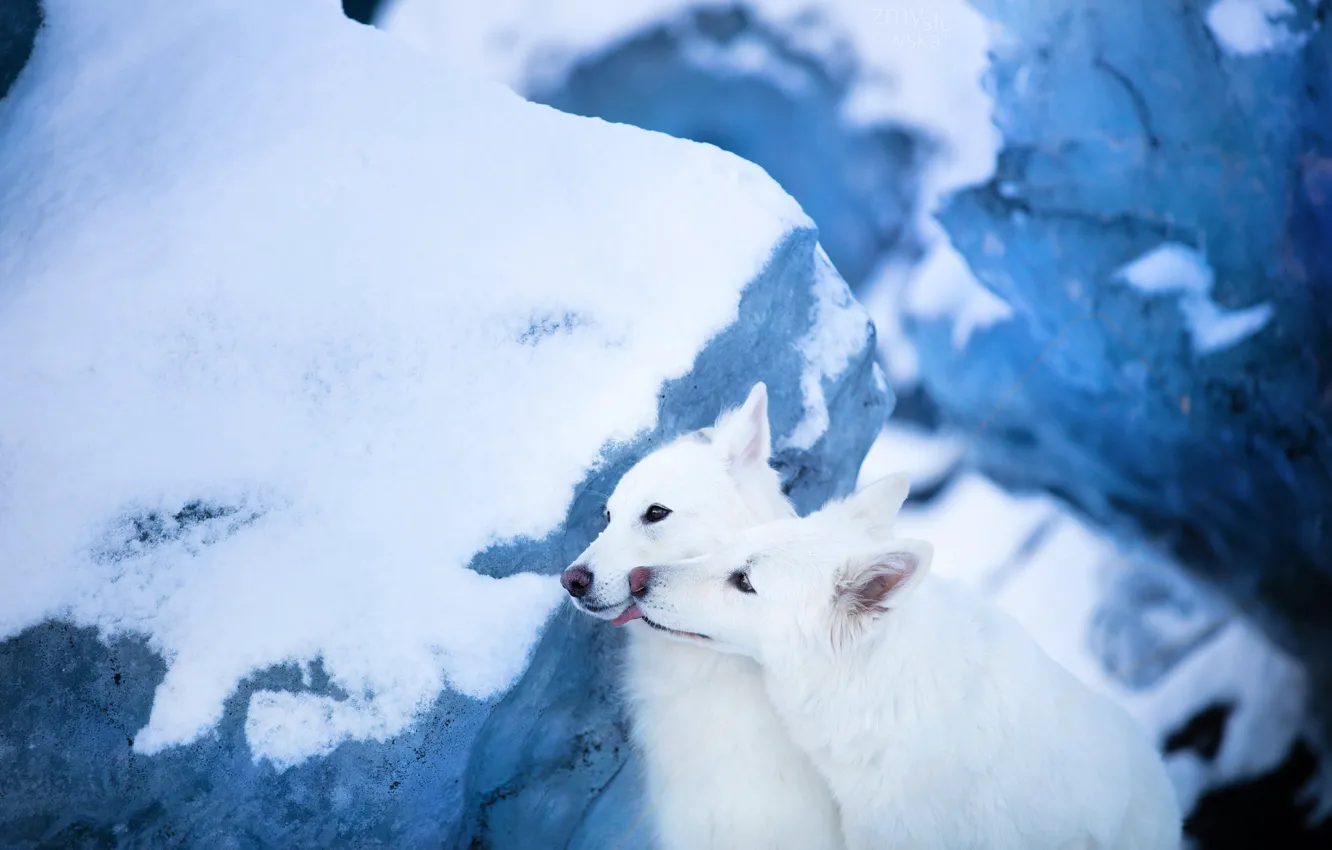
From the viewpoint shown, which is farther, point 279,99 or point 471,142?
point 471,142

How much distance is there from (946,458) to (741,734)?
2.19 m

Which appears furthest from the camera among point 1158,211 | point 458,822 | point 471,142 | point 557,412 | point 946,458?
point 946,458

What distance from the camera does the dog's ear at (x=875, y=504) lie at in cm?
228

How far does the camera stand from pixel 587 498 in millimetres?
2459

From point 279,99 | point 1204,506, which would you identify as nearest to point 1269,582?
point 1204,506

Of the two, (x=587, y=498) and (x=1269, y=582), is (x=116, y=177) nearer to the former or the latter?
(x=587, y=498)

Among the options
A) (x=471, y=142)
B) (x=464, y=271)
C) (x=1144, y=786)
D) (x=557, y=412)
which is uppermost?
(x=471, y=142)

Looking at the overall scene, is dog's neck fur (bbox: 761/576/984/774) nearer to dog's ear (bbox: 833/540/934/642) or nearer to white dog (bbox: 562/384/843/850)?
dog's ear (bbox: 833/540/934/642)

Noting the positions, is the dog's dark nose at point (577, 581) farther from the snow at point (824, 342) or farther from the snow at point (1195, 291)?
the snow at point (1195, 291)

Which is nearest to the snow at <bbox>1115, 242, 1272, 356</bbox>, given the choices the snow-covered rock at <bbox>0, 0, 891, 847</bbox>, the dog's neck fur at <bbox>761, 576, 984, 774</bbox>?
the snow-covered rock at <bbox>0, 0, 891, 847</bbox>

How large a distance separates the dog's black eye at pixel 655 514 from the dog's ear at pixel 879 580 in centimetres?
53

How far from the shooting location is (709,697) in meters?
2.53

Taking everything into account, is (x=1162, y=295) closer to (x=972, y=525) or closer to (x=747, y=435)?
(x=972, y=525)

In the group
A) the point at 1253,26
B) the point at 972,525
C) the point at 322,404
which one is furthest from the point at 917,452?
the point at 322,404
